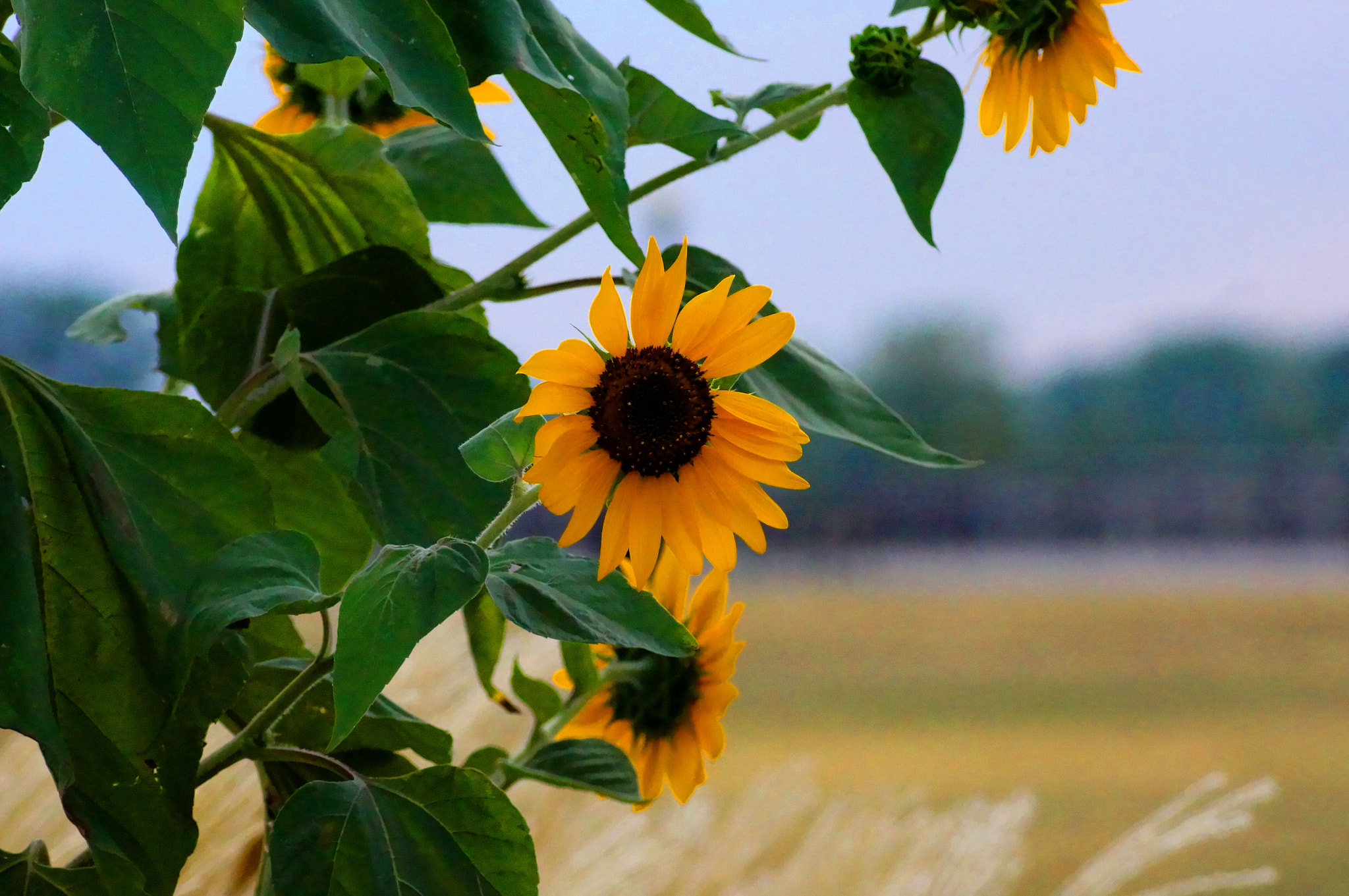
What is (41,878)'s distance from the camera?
0.21 meters

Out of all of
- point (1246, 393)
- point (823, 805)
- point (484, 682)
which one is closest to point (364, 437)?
point (484, 682)

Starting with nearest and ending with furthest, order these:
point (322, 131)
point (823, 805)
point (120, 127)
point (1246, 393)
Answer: point (120, 127)
point (322, 131)
point (823, 805)
point (1246, 393)

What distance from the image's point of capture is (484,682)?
221 millimetres

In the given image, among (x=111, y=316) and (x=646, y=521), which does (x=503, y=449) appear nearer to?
(x=646, y=521)

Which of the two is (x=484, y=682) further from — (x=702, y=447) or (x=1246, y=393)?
(x=1246, y=393)

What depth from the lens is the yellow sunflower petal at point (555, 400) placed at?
0.18 m

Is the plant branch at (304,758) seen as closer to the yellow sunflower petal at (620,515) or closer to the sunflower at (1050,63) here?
the yellow sunflower petal at (620,515)

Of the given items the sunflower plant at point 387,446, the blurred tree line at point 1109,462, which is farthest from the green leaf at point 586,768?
the blurred tree line at point 1109,462

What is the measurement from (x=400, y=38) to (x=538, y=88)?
21 mm

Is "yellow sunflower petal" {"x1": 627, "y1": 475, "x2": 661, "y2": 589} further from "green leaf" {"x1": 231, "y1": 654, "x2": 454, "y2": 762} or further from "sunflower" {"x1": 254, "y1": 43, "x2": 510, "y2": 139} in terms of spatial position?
"sunflower" {"x1": 254, "y1": 43, "x2": 510, "y2": 139}

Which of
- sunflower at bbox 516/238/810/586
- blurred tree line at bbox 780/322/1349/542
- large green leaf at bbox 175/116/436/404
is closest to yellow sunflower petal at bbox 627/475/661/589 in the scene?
sunflower at bbox 516/238/810/586

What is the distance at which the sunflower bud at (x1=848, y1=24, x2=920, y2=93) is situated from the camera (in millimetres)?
245

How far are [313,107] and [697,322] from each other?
226mm

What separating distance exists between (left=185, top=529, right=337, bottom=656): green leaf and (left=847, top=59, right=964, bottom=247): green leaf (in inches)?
4.6
